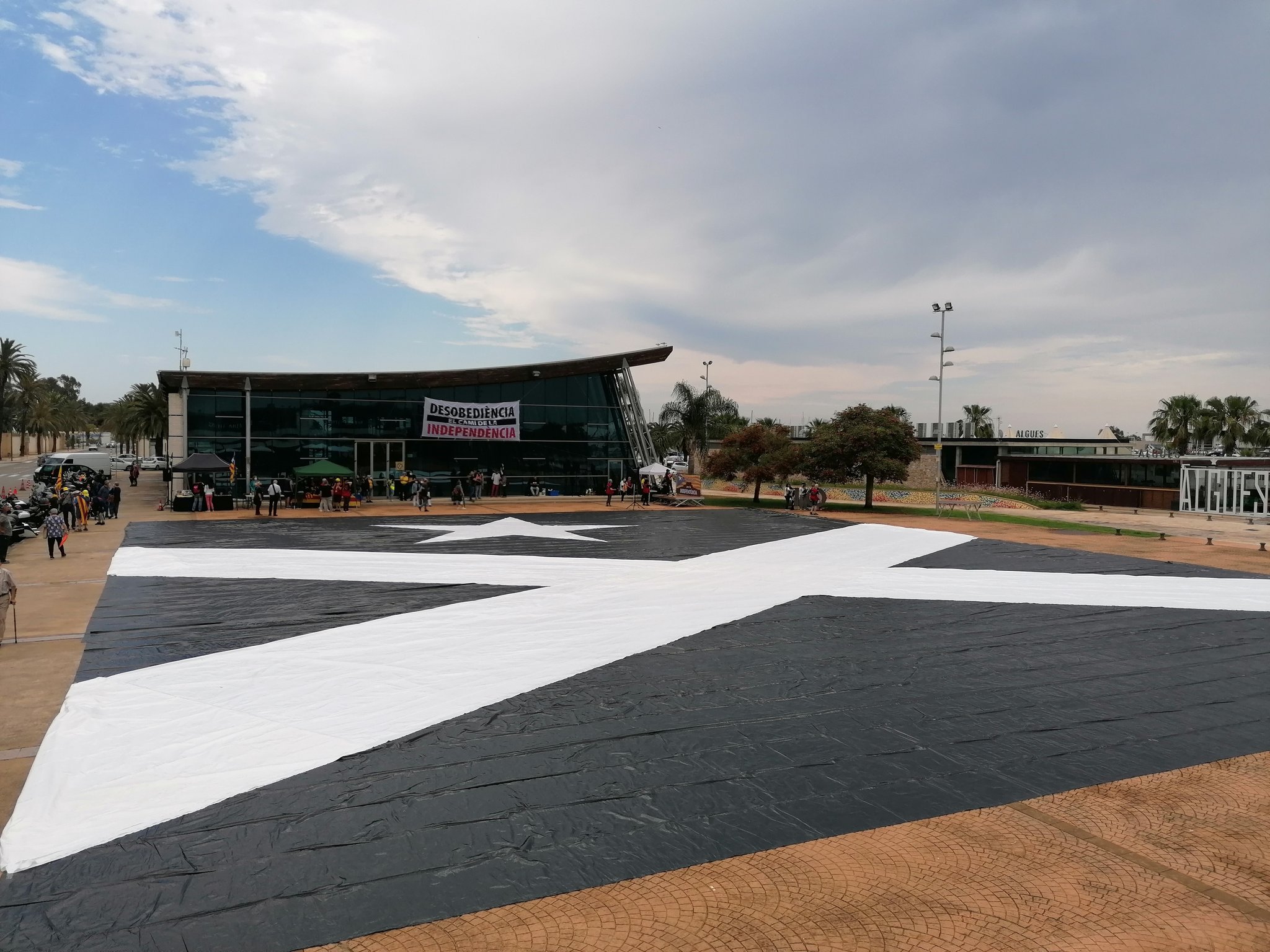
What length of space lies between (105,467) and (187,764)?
145 feet

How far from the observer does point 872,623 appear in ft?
39.6

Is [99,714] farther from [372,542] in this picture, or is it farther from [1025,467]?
[1025,467]

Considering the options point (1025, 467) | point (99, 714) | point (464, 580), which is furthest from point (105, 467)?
point (1025, 467)

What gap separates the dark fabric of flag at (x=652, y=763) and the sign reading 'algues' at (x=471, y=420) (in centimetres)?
2499

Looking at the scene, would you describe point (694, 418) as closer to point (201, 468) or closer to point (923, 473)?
point (923, 473)

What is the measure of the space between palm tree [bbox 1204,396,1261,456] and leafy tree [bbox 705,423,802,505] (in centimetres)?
5336

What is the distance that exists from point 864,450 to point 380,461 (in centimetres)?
2253

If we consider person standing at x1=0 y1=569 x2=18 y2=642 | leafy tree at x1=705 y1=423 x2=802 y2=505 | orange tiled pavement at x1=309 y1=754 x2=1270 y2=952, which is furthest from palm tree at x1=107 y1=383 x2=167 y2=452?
orange tiled pavement at x1=309 y1=754 x2=1270 y2=952

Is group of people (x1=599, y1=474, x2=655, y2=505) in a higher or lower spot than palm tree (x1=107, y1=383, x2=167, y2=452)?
lower

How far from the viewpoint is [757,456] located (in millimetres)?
36781

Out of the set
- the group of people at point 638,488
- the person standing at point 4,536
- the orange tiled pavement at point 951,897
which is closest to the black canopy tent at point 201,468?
the person standing at point 4,536

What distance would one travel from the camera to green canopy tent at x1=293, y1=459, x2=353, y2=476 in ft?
105

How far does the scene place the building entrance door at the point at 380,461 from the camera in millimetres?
Answer: 36469

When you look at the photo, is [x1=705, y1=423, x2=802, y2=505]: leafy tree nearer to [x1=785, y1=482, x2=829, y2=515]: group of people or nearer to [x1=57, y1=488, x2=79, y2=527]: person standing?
[x1=785, y1=482, x2=829, y2=515]: group of people
